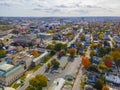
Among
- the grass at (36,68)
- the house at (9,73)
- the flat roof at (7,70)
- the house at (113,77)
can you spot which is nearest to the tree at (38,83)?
the house at (9,73)

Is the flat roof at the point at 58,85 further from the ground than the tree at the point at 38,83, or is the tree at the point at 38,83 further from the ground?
the tree at the point at 38,83

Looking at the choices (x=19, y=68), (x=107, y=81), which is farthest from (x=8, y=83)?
(x=107, y=81)

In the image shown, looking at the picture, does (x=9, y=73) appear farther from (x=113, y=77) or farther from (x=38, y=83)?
(x=113, y=77)

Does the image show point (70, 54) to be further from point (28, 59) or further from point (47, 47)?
point (28, 59)

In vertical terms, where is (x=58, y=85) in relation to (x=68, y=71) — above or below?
above

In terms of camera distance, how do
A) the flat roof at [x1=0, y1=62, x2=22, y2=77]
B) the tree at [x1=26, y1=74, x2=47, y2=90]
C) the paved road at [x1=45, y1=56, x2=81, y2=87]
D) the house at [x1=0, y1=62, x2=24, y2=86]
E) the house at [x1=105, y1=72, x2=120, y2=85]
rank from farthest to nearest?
the paved road at [x1=45, y1=56, x2=81, y2=87] → the house at [x1=105, y1=72, x2=120, y2=85] → the flat roof at [x1=0, y1=62, x2=22, y2=77] → the house at [x1=0, y1=62, x2=24, y2=86] → the tree at [x1=26, y1=74, x2=47, y2=90]

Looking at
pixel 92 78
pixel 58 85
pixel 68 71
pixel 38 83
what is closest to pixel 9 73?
pixel 38 83

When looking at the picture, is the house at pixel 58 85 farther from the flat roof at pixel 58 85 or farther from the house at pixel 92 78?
the house at pixel 92 78

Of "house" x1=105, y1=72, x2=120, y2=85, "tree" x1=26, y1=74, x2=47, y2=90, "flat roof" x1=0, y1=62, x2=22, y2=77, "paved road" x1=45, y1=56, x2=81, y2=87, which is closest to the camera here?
"tree" x1=26, y1=74, x2=47, y2=90

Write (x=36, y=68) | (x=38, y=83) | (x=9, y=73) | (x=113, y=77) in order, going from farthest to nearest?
(x=36, y=68)
(x=113, y=77)
(x=9, y=73)
(x=38, y=83)

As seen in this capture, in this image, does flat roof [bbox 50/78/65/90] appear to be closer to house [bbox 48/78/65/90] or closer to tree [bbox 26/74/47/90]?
house [bbox 48/78/65/90]

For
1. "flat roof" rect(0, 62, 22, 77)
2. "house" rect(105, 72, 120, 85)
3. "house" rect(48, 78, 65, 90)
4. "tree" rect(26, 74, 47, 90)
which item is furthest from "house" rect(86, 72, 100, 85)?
"flat roof" rect(0, 62, 22, 77)
